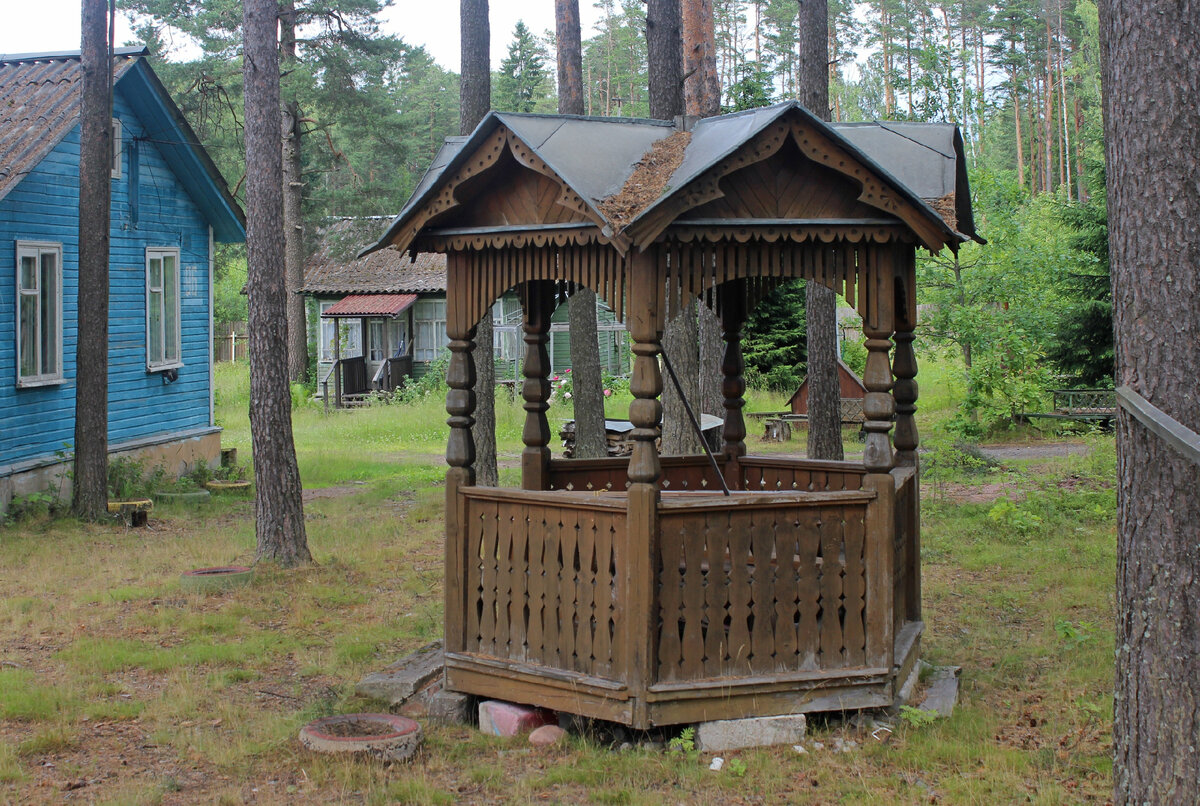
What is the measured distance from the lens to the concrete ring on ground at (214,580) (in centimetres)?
943

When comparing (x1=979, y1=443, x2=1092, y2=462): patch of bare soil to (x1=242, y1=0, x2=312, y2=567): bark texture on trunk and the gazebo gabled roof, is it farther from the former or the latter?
the gazebo gabled roof

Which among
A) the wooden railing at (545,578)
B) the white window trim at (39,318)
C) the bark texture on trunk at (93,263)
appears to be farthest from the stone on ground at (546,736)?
the white window trim at (39,318)

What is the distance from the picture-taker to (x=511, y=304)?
108 ft

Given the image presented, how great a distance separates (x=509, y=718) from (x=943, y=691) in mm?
2497

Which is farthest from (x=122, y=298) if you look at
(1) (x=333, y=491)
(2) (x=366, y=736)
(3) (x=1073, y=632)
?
(3) (x=1073, y=632)

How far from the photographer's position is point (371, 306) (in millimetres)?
31000

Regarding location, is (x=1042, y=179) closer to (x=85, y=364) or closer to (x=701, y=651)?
(x=85, y=364)

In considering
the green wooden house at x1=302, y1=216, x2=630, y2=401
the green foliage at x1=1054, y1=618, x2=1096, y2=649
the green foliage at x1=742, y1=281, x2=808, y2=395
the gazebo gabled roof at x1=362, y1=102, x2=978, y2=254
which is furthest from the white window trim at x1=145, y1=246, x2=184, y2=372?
the green foliage at x1=1054, y1=618, x2=1096, y2=649

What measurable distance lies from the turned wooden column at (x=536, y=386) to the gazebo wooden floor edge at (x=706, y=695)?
5.81 feet

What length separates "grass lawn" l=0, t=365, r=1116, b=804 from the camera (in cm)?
533

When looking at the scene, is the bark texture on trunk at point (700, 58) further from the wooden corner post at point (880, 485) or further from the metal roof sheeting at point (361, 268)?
the metal roof sheeting at point (361, 268)

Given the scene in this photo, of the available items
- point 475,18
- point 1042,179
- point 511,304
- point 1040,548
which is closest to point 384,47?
point 511,304

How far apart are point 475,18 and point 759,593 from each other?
9230mm

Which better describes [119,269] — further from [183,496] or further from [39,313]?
[183,496]
